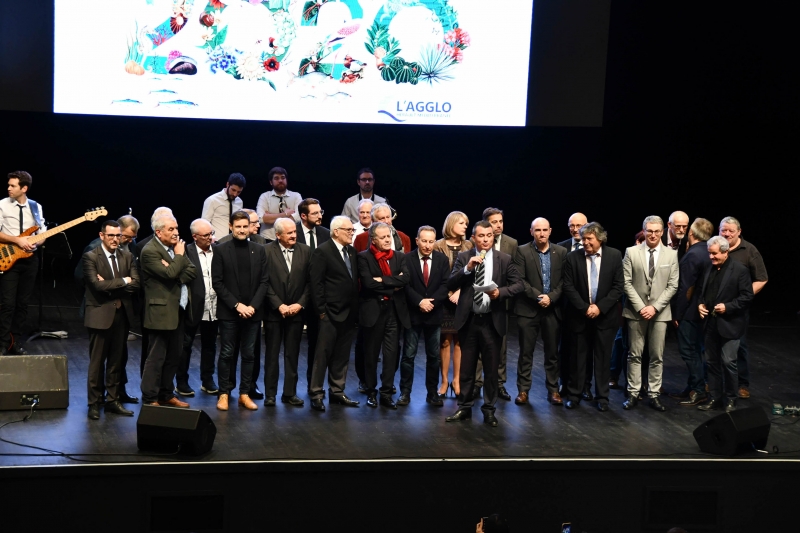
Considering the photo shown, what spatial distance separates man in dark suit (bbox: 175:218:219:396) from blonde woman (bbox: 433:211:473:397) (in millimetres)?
1662

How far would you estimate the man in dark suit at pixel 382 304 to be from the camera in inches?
265

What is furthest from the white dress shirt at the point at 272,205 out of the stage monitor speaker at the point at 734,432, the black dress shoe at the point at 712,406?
the stage monitor speaker at the point at 734,432

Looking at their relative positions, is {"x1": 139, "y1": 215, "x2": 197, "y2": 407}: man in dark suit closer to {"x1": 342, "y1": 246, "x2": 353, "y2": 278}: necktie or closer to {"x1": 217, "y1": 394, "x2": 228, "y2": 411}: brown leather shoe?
{"x1": 217, "y1": 394, "x2": 228, "y2": 411}: brown leather shoe

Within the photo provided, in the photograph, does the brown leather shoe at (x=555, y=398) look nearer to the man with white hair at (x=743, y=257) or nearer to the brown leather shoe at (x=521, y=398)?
the brown leather shoe at (x=521, y=398)

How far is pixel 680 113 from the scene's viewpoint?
10805mm

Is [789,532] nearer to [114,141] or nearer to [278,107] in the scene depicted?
[278,107]

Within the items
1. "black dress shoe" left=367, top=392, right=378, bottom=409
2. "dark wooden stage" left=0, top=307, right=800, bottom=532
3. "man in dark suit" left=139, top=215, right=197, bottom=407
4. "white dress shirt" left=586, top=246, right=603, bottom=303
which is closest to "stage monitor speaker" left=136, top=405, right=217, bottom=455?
"dark wooden stage" left=0, top=307, right=800, bottom=532

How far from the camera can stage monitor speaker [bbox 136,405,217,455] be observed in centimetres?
558

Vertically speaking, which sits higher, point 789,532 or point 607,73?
point 607,73

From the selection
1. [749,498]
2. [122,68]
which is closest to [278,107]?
[122,68]

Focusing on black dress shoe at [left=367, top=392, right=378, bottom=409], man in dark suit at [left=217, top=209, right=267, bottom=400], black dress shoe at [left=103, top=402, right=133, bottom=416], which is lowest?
black dress shoe at [left=103, top=402, right=133, bottom=416]

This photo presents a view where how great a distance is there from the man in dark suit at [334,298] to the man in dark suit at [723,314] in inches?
101

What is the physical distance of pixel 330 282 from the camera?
6.80 m

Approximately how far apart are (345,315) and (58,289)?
498 centimetres
